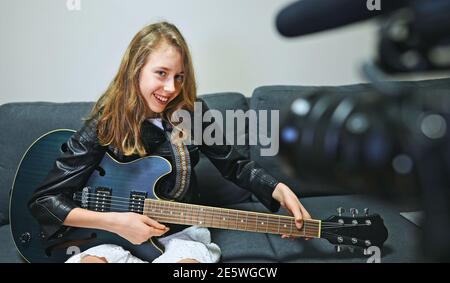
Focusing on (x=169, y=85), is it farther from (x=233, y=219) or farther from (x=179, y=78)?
(x=233, y=219)

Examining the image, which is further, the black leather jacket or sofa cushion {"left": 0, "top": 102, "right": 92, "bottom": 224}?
sofa cushion {"left": 0, "top": 102, "right": 92, "bottom": 224}

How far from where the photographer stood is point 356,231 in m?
1.12

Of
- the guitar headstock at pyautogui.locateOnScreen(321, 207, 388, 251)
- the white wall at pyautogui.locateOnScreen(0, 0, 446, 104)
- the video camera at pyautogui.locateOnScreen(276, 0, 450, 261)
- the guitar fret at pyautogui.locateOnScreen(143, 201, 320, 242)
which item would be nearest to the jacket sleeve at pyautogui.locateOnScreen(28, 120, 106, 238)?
the guitar fret at pyautogui.locateOnScreen(143, 201, 320, 242)

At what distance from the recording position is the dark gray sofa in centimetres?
115

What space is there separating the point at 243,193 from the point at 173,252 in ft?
1.28

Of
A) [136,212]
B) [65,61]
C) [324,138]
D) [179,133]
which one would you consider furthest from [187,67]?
[324,138]

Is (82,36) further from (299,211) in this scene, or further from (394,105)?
(394,105)

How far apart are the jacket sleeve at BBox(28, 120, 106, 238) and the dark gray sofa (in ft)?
0.51

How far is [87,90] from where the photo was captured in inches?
59.4

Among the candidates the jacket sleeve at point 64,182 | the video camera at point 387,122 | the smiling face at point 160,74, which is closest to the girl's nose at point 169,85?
the smiling face at point 160,74

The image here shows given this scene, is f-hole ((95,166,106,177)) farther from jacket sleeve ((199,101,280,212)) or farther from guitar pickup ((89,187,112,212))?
jacket sleeve ((199,101,280,212))
